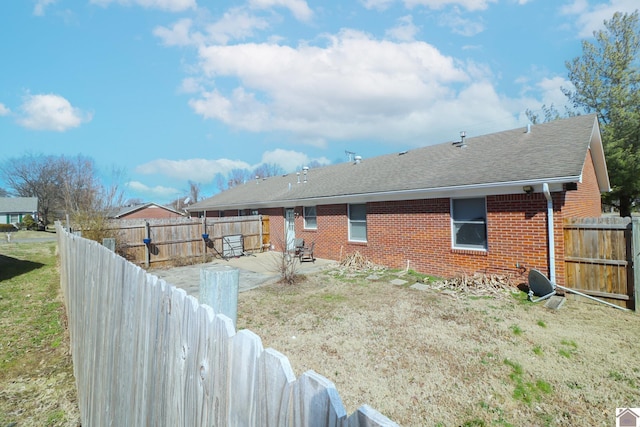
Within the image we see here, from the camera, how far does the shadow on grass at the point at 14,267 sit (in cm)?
988

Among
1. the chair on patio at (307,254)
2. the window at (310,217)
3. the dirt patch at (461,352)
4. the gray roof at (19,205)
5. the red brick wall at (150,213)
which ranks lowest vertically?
the dirt patch at (461,352)

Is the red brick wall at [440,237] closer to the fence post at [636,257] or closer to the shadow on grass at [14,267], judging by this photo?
the fence post at [636,257]

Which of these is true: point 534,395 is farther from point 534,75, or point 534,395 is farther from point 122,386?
point 534,75

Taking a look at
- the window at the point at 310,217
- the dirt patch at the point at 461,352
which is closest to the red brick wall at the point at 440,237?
the window at the point at 310,217

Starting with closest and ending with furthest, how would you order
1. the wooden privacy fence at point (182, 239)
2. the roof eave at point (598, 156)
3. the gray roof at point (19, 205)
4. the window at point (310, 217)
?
1. the roof eave at point (598, 156)
2. the wooden privacy fence at point (182, 239)
3. the window at point (310, 217)
4. the gray roof at point (19, 205)

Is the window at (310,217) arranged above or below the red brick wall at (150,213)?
below

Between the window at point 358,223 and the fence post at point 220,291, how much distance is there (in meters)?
10.9

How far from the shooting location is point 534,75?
16703mm

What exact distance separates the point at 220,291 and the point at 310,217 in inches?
531

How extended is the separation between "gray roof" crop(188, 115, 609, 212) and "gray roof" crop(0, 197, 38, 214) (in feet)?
164

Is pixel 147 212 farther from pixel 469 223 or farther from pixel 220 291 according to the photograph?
pixel 220 291

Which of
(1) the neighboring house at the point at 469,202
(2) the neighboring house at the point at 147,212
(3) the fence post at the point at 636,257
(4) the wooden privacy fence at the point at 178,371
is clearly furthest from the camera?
(2) the neighboring house at the point at 147,212

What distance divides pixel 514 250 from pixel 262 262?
364 inches

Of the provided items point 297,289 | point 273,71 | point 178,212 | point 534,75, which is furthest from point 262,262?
point 178,212
